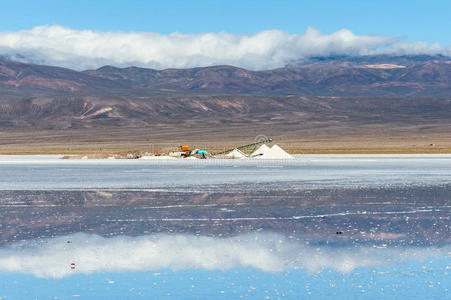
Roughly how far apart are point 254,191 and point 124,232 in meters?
11.6

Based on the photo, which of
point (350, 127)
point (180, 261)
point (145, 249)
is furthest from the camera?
point (350, 127)

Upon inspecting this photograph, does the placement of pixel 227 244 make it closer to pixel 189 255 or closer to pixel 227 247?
pixel 227 247

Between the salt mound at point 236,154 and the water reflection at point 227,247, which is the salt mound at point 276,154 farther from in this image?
the water reflection at point 227,247

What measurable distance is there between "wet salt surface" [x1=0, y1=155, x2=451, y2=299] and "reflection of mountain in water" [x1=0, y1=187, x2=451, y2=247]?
3cm

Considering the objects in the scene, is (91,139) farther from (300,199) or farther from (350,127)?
(300,199)

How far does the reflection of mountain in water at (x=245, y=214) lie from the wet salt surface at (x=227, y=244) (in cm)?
3

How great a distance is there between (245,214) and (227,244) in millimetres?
5248

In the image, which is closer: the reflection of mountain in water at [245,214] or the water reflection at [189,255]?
the water reflection at [189,255]

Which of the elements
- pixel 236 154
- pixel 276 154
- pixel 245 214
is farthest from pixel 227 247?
pixel 236 154

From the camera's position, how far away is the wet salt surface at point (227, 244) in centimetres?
1122

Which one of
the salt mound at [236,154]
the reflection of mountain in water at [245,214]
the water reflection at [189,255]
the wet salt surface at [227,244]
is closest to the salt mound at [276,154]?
the salt mound at [236,154]

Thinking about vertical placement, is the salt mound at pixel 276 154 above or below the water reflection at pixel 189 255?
above

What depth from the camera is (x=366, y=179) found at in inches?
1339

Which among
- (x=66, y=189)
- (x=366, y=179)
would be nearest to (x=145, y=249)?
(x=66, y=189)
